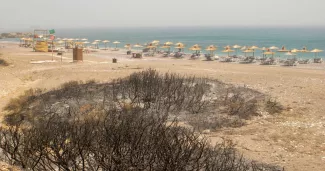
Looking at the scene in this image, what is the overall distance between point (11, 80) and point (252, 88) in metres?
14.3

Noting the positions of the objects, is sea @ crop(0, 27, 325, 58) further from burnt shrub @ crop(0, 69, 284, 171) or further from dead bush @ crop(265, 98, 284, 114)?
burnt shrub @ crop(0, 69, 284, 171)

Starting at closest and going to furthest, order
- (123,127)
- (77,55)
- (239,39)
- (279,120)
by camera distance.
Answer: (123,127) → (279,120) → (77,55) → (239,39)

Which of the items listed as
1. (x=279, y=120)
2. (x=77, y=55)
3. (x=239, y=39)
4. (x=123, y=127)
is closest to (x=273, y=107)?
(x=279, y=120)

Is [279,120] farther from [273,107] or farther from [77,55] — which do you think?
[77,55]

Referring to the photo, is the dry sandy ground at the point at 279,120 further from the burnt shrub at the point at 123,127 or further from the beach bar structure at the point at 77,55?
the beach bar structure at the point at 77,55

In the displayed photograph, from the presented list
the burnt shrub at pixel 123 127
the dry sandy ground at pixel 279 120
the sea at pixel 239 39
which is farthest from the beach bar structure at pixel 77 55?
the sea at pixel 239 39

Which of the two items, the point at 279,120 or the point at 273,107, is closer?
the point at 279,120

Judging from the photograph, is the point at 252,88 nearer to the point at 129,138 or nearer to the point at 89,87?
the point at 89,87

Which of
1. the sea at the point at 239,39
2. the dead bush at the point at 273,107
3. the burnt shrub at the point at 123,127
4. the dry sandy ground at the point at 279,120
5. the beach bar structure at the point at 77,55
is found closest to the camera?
the burnt shrub at the point at 123,127

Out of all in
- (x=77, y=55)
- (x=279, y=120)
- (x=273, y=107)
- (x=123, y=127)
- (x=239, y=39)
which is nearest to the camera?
(x=123, y=127)

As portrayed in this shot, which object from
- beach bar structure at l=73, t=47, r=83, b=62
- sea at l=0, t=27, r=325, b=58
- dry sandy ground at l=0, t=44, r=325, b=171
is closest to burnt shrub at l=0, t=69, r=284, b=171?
dry sandy ground at l=0, t=44, r=325, b=171

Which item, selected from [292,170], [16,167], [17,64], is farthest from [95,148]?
[17,64]

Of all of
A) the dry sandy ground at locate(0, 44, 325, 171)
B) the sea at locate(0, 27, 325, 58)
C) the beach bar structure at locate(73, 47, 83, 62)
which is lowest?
the dry sandy ground at locate(0, 44, 325, 171)

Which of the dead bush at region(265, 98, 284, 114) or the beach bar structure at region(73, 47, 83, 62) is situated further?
the beach bar structure at region(73, 47, 83, 62)
